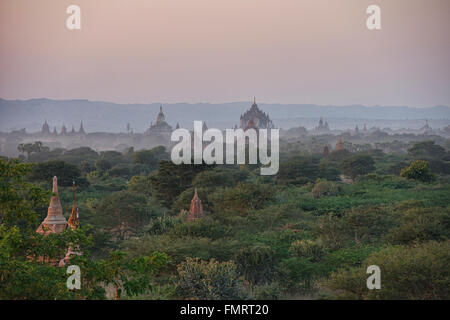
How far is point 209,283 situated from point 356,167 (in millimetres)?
42256

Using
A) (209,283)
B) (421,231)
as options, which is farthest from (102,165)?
(209,283)

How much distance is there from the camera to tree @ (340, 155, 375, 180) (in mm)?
54281

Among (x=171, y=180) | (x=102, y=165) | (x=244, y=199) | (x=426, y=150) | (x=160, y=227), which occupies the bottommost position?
(x=102, y=165)

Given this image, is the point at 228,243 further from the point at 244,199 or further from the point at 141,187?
the point at 141,187

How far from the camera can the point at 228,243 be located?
18.7 m

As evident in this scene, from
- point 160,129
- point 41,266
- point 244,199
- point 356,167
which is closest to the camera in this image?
point 41,266

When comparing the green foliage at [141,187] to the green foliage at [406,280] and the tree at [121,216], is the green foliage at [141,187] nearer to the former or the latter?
the tree at [121,216]

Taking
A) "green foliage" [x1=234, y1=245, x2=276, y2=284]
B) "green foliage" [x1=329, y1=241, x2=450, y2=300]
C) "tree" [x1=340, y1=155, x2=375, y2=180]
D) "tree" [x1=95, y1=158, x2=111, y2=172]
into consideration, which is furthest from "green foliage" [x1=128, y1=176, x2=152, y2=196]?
"tree" [x1=95, y1=158, x2=111, y2=172]

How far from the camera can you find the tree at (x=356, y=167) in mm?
54281

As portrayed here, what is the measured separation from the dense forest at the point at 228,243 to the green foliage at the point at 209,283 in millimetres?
28

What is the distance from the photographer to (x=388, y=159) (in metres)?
74.4

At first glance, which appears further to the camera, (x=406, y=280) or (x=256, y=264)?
(x=256, y=264)
